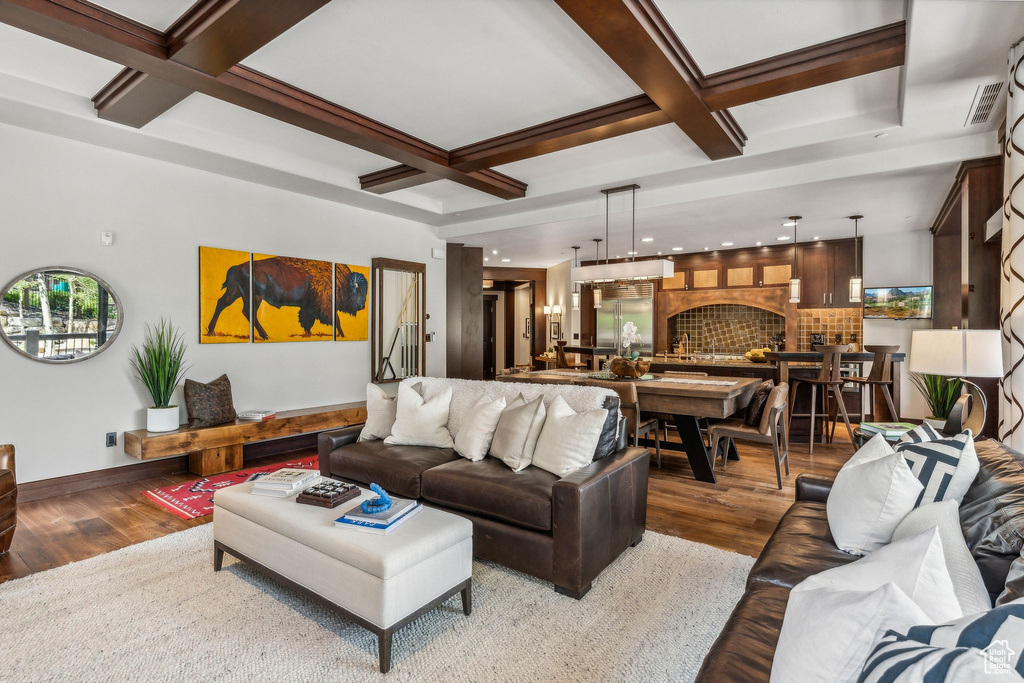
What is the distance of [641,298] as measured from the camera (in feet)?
31.0

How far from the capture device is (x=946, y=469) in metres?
1.72

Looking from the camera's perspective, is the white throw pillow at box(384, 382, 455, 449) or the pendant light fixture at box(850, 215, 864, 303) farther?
the pendant light fixture at box(850, 215, 864, 303)

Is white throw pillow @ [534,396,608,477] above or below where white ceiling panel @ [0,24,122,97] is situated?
below

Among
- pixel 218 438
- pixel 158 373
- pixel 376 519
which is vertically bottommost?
pixel 218 438

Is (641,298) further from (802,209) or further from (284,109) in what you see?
(284,109)

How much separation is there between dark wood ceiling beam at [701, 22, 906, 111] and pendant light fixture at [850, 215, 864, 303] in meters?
3.82

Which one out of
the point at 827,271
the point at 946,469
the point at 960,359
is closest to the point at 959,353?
the point at 960,359

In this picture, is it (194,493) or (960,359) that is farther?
(194,493)

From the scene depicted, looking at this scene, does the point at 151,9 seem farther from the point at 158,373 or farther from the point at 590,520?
the point at 590,520

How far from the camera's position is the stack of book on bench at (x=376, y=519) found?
2078 millimetres

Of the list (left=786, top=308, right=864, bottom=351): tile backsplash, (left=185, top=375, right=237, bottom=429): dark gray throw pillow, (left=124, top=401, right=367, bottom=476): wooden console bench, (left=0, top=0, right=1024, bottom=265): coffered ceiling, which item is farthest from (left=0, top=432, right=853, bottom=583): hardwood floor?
(left=786, top=308, right=864, bottom=351): tile backsplash

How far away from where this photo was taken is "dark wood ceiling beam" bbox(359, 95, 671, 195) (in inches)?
140

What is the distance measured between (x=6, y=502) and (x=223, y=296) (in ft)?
8.10

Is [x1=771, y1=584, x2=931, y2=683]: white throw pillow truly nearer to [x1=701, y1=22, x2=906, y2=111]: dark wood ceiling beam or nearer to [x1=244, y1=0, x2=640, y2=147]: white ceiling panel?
[x1=244, y1=0, x2=640, y2=147]: white ceiling panel
